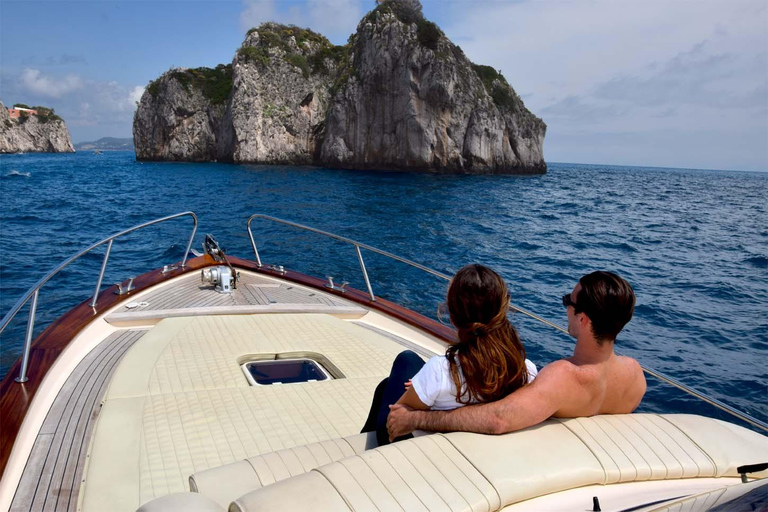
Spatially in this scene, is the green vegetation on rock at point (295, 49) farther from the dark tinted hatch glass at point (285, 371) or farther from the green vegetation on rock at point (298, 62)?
the dark tinted hatch glass at point (285, 371)

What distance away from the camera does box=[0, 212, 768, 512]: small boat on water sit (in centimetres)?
156

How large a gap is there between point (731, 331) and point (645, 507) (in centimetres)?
1003

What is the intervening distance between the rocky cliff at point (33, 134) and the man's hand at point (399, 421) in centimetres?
11678

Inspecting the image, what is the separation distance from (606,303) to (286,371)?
264 cm

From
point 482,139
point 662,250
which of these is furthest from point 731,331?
point 482,139

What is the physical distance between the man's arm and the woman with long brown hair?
80 mm

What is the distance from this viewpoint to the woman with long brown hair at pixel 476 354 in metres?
1.84

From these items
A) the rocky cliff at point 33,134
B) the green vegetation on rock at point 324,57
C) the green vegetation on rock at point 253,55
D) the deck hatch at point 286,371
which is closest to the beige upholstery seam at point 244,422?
the deck hatch at point 286,371

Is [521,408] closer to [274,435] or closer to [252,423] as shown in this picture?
[274,435]

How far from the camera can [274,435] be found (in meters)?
2.75

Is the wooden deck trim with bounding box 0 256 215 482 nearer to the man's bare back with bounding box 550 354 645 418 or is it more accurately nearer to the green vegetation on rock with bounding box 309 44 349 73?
the man's bare back with bounding box 550 354 645 418

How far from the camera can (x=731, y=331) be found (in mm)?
9664

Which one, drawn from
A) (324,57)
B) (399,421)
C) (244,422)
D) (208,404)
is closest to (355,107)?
(324,57)

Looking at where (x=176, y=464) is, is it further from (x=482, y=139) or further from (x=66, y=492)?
(x=482, y=139)
